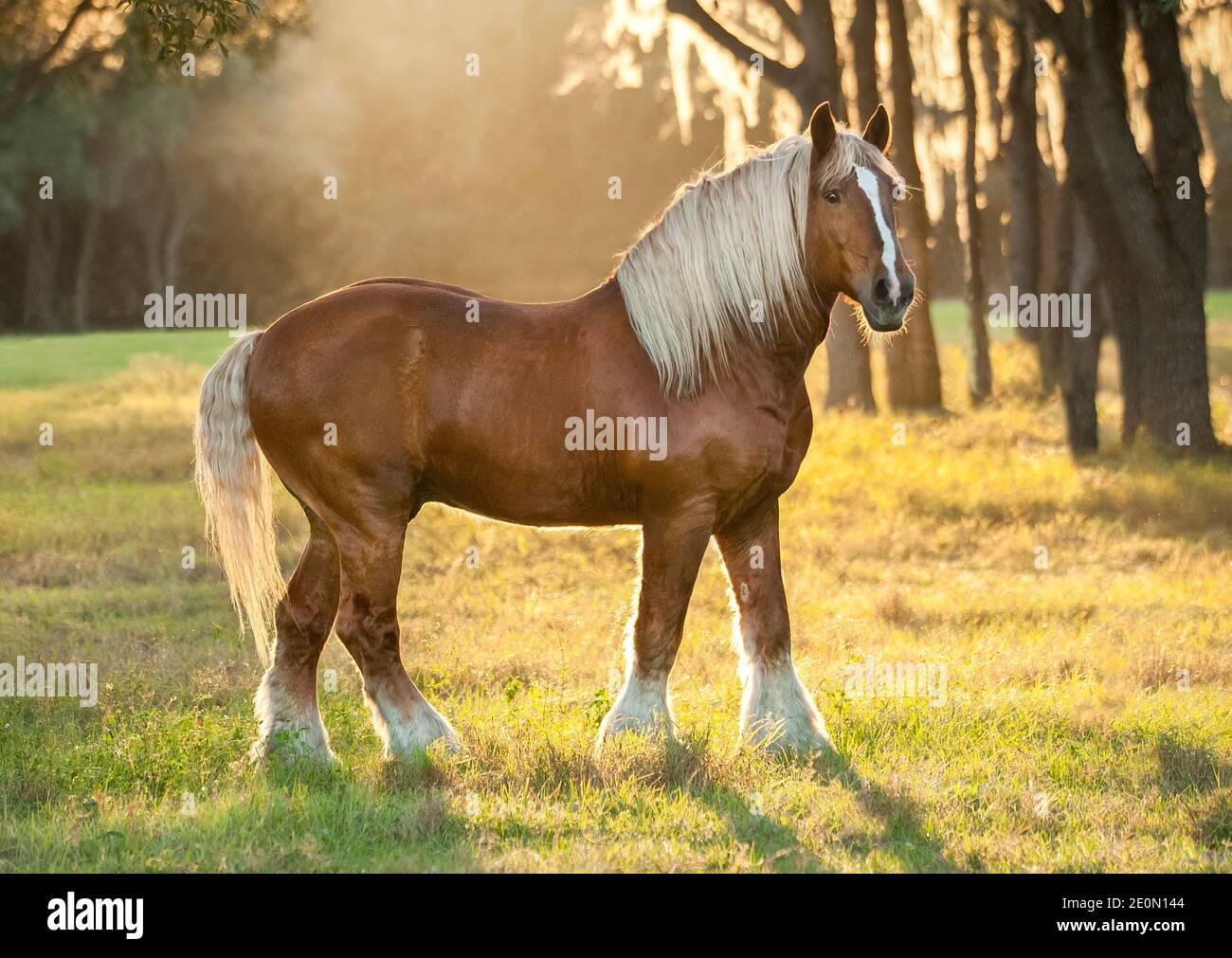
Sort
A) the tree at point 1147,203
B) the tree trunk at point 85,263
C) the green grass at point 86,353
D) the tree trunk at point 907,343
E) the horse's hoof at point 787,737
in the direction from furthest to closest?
1. the tree trunk at point 85,263
2. the green grass at point 86,353
3. the tree trunk at point 907,343
4. the tree at point 1147,203
5. the horse's hoof at point 787,737

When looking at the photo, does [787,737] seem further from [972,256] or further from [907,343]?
[972,256]

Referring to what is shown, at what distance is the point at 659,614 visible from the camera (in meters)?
5.75

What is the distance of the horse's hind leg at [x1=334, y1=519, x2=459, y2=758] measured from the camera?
5766 mm

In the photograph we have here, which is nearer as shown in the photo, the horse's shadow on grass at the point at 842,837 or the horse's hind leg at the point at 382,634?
the horse's shadow on grass at the point at 842,837

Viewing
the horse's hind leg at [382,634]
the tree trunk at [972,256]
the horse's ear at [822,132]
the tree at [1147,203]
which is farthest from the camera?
the tree trunk at [972,256]

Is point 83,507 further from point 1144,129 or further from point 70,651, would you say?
point 1144,129

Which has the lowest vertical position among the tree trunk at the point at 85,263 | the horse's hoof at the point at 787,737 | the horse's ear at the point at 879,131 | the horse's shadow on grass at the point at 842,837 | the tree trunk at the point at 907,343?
the horse's shadow on grass at the point at 842,837

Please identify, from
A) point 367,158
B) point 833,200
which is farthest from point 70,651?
point 367,158

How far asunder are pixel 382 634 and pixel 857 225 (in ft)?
8.61

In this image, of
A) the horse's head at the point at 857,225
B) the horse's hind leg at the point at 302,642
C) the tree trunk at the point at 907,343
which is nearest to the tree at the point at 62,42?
the horse's hind leg at the point at 302,642

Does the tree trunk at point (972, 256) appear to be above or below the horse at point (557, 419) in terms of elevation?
above

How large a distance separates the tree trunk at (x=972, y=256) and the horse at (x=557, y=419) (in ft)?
51.7

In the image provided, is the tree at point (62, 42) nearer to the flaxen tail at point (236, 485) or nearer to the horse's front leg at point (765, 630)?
the flaxen tail at point (236, 485)

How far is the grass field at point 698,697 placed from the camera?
4902mm
